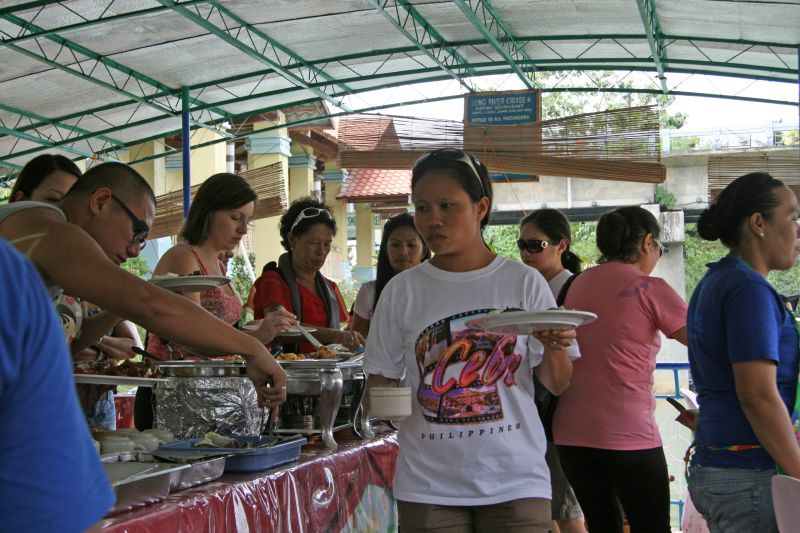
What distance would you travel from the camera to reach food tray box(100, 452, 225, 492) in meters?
1.99

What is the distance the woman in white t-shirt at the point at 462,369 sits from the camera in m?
2.01

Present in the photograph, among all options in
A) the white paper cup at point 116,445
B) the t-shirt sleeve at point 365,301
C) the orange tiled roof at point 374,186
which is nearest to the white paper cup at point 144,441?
the white paper cup at point 116,445

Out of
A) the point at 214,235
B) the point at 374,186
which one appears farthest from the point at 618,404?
the point at 374,186

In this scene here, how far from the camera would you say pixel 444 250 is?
2.18 meters

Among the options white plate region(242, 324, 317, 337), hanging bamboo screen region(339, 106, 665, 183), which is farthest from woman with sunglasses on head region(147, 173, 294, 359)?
hanging bamboo screen region(339, 106, 665, 183)

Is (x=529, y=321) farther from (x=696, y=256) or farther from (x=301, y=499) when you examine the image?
(x=696, y=256)

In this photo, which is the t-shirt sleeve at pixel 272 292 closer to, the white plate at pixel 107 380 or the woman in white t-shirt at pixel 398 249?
the woman in white t-shirt at pixel 398 249

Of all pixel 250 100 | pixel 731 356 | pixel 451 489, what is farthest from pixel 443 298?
pixel 250 100

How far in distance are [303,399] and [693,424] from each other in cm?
120

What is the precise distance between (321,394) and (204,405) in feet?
1.27

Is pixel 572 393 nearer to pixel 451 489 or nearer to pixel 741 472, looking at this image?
pixel 741 472

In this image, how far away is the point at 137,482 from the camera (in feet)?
5.88

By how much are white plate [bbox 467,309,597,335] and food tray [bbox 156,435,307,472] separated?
2.21 ft

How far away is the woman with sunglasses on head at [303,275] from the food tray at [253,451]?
1.47 meters
